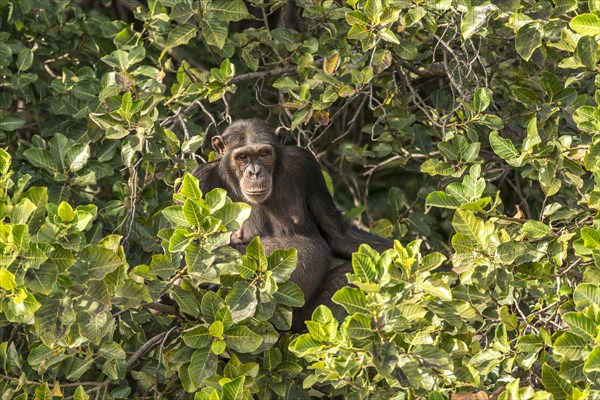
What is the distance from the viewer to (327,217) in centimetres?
876

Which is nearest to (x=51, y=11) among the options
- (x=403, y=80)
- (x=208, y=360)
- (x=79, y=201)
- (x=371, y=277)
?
(x=79, y=201)

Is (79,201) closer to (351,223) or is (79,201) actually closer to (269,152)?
(269,152)

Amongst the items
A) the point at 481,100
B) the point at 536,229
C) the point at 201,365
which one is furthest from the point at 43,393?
the point at 481,100

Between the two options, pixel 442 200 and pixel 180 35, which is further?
pixel 180 35

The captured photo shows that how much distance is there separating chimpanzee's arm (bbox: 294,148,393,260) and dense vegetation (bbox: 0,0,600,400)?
0.24m

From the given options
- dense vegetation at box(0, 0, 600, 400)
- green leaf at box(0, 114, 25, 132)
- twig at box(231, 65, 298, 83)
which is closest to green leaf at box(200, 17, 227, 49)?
dense vegetation at box(0, 0, 600, 400)

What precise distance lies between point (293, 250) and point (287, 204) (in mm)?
2229

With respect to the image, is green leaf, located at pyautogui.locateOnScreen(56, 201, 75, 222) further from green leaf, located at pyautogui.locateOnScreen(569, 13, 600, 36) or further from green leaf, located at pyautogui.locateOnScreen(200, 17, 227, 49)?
green leaf, located at pyautogui.locateOnScreen(569, 13, 600, 36)

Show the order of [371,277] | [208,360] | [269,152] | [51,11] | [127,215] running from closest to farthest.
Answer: [371,277] → [208,360] → [127,215] → [269,152] → [51,11]

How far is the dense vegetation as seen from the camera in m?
5.70

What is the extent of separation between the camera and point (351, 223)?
878cm

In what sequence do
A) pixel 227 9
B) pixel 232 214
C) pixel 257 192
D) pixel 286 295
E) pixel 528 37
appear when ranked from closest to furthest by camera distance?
1. pixel 232 214
2. pixel 286 295
3. pixel 528 37
4. pixel 227 9
5. pixel 257 192

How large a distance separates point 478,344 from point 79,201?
330 centimetres

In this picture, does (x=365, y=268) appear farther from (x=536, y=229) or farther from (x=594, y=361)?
(x=536, y=229)
